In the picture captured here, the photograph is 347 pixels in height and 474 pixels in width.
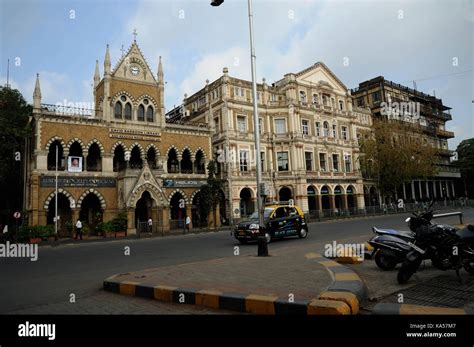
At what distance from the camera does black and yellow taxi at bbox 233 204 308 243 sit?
15.9 m

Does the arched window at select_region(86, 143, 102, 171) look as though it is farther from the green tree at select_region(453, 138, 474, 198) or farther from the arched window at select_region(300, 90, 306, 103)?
the green tree at select_region(453, 138, 474, 198)

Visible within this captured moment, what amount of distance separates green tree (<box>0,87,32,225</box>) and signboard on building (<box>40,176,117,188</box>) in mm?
3159

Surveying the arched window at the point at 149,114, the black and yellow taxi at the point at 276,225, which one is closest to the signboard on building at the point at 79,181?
the arched window at the point at 149,114

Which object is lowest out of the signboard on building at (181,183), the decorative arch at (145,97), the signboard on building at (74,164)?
the signboard on building at (181,183)

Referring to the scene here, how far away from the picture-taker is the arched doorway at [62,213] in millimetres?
26692

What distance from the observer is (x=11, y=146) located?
26.6 meters

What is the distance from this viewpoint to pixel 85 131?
90.8ft

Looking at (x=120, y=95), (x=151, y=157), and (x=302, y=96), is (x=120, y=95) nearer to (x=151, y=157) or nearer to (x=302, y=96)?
(x=151, y=157)

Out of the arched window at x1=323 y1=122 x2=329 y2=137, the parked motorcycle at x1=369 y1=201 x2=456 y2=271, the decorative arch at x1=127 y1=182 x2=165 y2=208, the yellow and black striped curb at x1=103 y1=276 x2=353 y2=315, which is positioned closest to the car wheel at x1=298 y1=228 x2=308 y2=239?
the parked motorcycle at x1=369 y1=201 x2=456 y2=271

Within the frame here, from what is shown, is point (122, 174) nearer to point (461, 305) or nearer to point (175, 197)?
point (175, 197)

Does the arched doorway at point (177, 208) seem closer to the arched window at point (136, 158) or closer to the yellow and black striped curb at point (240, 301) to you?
the arched window at point (136, 158)

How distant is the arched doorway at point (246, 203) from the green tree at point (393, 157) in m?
17.2

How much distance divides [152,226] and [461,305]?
2482 centimetres
